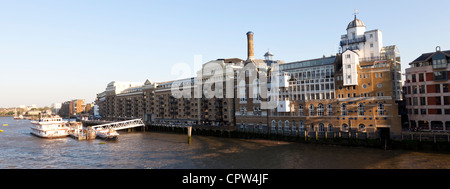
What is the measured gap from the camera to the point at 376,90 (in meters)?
62.8

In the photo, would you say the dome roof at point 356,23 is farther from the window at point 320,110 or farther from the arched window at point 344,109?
the window at point 320,110

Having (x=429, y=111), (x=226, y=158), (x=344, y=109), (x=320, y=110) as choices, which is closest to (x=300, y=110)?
(x=320, y=110)

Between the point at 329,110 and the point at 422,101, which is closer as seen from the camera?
the point at 422,101

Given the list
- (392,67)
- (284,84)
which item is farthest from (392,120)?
(284,84)

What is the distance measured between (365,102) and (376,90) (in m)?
3.44

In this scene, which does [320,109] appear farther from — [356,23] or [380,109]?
[356,23]

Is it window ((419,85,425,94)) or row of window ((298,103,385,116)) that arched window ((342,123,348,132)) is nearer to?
row of window ((298,103,385,116))

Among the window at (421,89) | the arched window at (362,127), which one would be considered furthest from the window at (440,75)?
the arched window at (362,127)

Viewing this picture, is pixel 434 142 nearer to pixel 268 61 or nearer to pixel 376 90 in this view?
pixel 376 90

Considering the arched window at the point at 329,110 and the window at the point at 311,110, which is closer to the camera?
the arched window at the point at 329,110

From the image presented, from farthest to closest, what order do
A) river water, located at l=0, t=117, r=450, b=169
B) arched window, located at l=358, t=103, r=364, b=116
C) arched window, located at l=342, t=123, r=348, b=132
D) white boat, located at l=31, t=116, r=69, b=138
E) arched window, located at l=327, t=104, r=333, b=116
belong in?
white boat, located at l=31, t=116, r=69, b=138 → arched window, located at l=327, t=104, r=333, b=116 → arched window, located at l=342, t=123, r=348, b=132 → arched window, located at l=358, t=103, r=364, b=116 → river water, located at l=0, t=117, r=450, b=169

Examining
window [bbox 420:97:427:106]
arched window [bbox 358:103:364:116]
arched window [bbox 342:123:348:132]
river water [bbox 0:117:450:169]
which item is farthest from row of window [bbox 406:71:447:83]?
river water [bbox 0:117:450:169]

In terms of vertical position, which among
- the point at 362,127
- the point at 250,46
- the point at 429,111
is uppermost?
the point at 250,46
